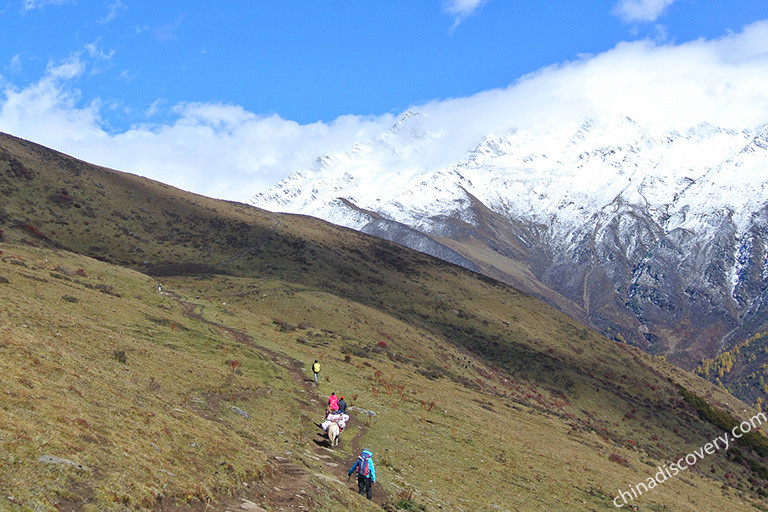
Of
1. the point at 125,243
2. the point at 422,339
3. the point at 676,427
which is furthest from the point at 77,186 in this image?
the point at 676,427

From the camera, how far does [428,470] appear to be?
2969 cm

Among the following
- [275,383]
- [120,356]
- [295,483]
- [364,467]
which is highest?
[364,467]

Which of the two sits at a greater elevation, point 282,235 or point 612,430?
point 282,235

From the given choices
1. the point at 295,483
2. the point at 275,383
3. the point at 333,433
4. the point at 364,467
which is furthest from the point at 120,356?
the point at 364,467

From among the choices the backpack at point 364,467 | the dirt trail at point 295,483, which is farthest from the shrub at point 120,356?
the backpack at point 364,467

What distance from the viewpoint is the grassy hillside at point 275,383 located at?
18203 millimetres

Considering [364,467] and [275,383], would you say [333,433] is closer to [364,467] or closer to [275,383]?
[364,467]

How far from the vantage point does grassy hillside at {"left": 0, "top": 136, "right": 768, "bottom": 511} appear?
18.2m

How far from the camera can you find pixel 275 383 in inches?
1506

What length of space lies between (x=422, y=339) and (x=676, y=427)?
44418mm

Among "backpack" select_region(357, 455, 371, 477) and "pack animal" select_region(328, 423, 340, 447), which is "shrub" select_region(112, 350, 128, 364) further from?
"backpack" select_region(357, 455, 371, 477)

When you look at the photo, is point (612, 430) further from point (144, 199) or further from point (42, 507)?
point (144, 199)

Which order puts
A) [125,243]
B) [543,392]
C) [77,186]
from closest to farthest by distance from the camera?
[543,392]
[125,243]
[77,186]

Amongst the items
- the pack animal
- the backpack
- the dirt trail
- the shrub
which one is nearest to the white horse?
the pack animal
